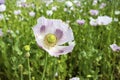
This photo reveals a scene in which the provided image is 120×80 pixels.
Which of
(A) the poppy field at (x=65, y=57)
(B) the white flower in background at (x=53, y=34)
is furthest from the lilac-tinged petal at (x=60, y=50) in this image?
(A) the poppy field at (x=65, y=57)

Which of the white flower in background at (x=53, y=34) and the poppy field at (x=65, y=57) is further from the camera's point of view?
the poppy field at (x=65, y=57)

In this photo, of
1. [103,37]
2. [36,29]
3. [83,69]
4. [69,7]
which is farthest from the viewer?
[69,7]

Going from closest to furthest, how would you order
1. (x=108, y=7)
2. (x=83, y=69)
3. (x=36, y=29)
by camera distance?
(x=36, y=29) → (x=83, y=69) → (x=108, y=7)

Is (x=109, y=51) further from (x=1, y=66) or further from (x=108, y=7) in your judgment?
(x=108, y=7)

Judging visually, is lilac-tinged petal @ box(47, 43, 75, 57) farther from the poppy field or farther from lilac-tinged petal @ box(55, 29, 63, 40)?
the poppy field

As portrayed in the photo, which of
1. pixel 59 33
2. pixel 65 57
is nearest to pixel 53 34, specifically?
pixel 59 33

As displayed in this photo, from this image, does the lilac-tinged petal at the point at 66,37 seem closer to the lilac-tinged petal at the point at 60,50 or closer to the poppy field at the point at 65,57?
the lilac-tinged petal at the point at 60,50

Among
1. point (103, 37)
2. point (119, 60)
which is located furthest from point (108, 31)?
point (119, 60)

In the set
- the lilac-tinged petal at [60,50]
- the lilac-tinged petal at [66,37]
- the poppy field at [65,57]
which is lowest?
the poppy field at [65,57]

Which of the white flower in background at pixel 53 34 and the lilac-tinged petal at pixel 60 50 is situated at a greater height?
the white flower in background at pixel 53 34
